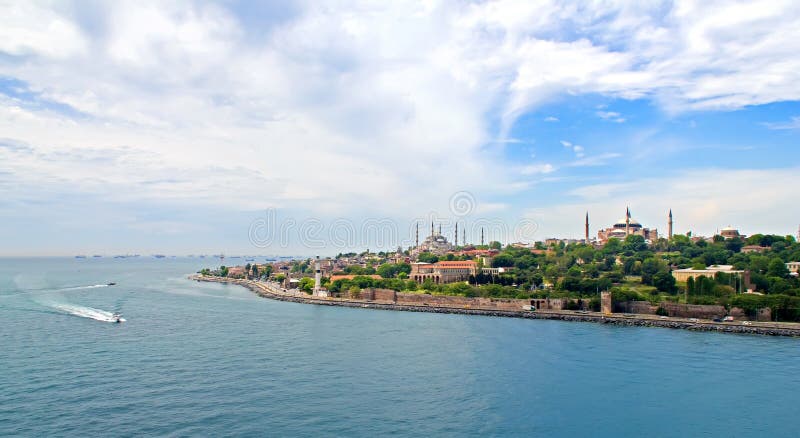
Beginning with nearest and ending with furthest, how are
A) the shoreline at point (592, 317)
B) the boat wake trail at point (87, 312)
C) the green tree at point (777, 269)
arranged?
1. the shoreline at point (592, 317)
2. the boat wake trail at point (87, 312)
3. the green tree at point (777, 269)

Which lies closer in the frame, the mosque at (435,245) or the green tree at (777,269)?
the green tree at (777,269)

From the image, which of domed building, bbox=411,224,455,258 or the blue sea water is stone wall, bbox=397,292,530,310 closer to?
the blue sea water

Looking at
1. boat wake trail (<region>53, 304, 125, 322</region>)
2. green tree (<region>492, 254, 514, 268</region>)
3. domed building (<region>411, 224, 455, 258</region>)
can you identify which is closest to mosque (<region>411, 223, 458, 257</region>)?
domed building (<region>411, 224, 455, 258</region>)

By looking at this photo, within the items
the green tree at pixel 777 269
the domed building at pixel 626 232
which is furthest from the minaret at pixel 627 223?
the green tree at pixel 777 269

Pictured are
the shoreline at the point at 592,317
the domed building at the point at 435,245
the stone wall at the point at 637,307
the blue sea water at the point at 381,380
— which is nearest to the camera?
the blue sea water at the point at 381,380

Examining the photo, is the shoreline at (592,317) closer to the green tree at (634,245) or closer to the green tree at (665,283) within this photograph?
the green tree at (665,283)

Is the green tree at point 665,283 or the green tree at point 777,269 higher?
the green tree at point 777,269

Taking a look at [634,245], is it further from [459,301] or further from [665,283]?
[459,301]

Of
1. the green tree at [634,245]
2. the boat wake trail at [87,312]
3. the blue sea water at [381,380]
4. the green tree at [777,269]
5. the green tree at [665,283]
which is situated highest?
the green tree at [634,245]
